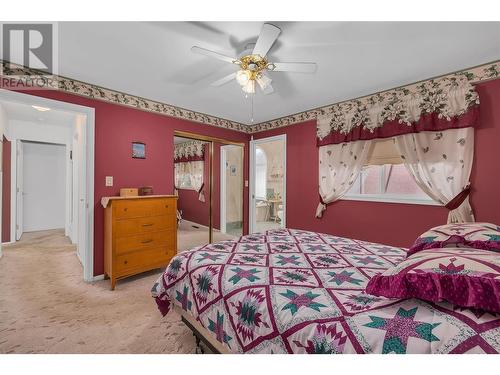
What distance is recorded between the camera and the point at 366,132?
121 inches

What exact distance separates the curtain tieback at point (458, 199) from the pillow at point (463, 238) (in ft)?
3.22

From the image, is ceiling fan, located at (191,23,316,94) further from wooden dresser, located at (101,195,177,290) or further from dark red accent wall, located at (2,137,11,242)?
dark red accent wall, located at (2,137,11,242)

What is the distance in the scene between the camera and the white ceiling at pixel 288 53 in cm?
178

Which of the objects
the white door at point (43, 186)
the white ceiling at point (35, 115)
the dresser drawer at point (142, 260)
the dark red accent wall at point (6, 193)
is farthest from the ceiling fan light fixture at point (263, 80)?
the white door at point (43, 186)

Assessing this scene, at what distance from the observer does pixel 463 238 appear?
149 cm

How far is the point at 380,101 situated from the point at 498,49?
3.54 ft

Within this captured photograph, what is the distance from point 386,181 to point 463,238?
Answer: 5.74 feet

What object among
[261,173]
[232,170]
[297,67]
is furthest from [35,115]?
[261,173]

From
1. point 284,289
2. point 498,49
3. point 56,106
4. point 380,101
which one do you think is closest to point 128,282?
point 56,106

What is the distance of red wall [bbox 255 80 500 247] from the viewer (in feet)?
7.56

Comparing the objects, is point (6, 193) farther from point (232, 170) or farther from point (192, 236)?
point (232, 170)

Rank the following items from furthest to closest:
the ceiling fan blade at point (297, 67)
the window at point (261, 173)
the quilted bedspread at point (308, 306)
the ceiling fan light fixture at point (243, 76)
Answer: the window at point (261, 173) → the ceiling fan light fixture at point (243, 76) → the ceiling fan blade at point (297, 67) → the quilted bedspread at point (308, 306)

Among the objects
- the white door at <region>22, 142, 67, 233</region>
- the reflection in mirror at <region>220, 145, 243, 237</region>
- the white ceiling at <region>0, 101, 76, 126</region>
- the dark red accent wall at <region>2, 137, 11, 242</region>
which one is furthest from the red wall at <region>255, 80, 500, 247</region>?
the white door at <region>22, 142, 67, 233</region>

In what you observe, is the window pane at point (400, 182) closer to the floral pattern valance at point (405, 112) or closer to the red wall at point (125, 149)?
the floral pattern valance at point (405, 112)
